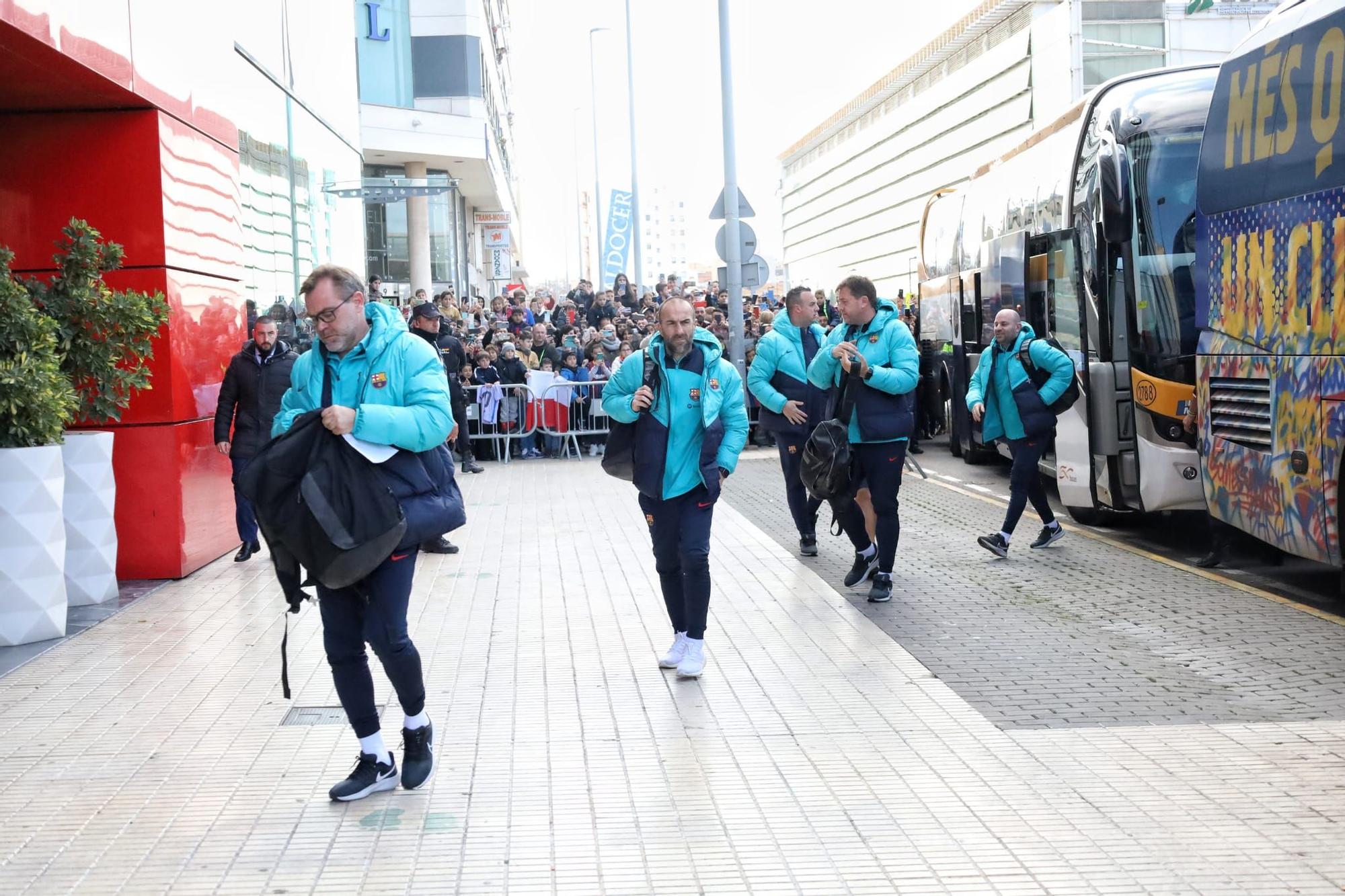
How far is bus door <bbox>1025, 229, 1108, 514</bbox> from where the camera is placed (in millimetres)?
11758

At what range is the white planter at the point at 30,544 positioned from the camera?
7.80 metres

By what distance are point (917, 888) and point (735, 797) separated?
1.00 metres

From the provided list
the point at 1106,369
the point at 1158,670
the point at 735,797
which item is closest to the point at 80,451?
the point at 735,797

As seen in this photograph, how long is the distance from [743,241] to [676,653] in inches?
532

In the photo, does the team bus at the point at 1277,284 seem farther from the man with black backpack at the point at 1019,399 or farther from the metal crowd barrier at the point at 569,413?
the metal crowd barrier at the point at 569,413

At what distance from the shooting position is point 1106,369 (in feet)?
37.5

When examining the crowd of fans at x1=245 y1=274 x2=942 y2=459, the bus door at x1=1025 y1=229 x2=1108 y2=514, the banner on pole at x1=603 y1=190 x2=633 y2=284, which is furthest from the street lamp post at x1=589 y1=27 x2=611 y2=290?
the bus door at x1=1025 y1=229 x2=1108 y2=514

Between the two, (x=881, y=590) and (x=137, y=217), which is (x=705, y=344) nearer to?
(x=881, y=590)

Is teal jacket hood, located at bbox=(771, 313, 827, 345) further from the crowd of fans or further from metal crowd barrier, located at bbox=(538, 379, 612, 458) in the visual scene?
metal crowd barrier, located at bbox=(538, 379, 612, 458)

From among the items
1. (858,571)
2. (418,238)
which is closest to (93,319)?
(858,571)

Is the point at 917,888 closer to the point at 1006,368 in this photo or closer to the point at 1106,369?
the point at 1006,368

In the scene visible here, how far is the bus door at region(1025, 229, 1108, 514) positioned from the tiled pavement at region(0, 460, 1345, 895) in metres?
3.39

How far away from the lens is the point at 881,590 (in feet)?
29.0

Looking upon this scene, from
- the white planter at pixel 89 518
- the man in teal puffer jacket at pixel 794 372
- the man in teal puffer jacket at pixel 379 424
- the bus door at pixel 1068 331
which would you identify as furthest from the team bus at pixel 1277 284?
the white planter at pixel 89 518
